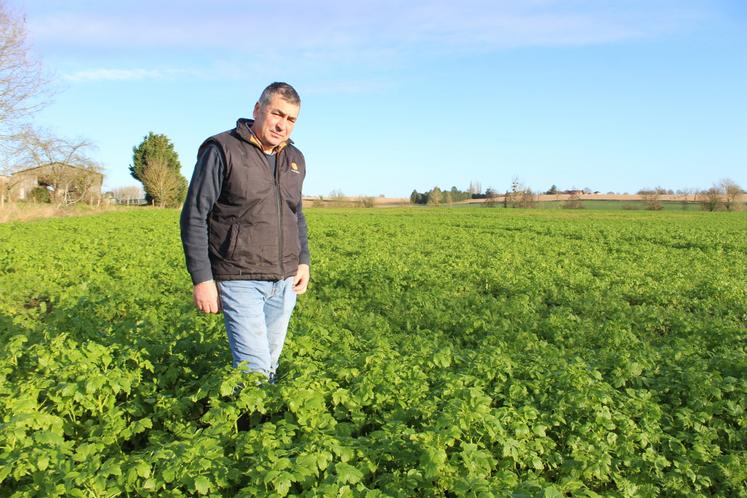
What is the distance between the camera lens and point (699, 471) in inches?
157

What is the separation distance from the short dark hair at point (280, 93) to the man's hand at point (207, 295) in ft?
4.19

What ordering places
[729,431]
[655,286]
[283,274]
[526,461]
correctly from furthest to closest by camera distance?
[655,286] < [729,431] < [283,274] < [526,461]

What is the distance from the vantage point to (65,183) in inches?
1919

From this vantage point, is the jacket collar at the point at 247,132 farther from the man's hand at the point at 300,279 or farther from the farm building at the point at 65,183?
the farm building at the point at 65,183

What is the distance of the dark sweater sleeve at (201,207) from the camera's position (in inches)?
140

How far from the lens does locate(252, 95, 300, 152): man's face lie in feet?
11.8

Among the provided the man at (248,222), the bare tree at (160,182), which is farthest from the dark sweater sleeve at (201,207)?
the bare tree at (160,182)

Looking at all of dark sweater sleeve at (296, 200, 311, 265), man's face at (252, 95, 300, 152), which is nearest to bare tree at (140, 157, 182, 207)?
dark sweater sleeve at (296, 200, 311, 265)

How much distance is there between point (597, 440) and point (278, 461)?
7.56 feet

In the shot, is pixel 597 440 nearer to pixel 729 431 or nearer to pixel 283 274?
pixel 729 431

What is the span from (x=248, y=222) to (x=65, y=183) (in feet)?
173

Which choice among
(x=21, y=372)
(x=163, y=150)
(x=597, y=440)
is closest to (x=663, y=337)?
(x=597, y=440)

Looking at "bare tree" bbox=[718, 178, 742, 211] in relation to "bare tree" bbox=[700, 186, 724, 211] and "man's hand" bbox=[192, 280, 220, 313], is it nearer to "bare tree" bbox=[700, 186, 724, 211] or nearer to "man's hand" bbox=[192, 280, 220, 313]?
"bare tree" bbox=[700, 186, 724, 211]

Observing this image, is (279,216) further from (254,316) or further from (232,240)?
(254,316)
